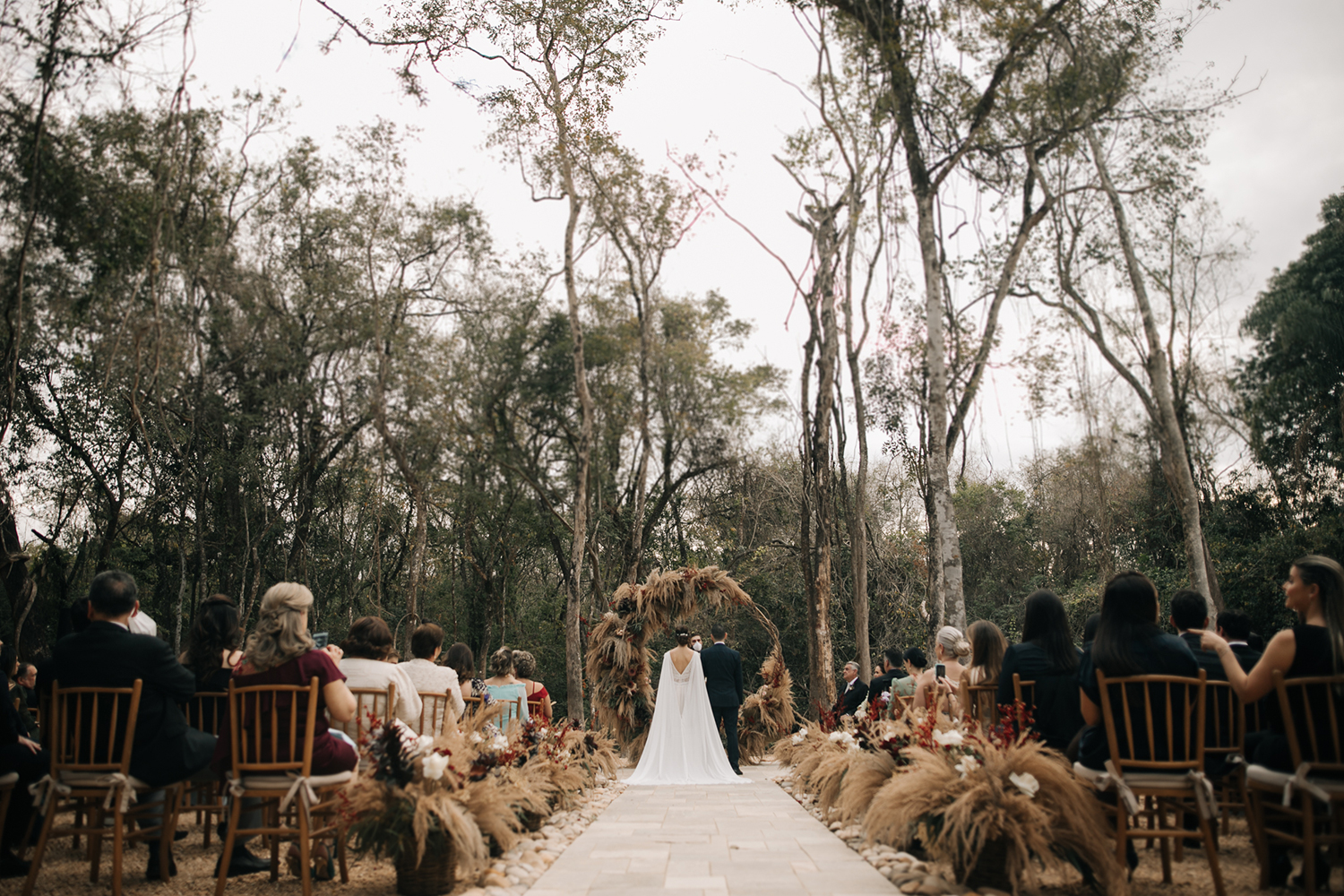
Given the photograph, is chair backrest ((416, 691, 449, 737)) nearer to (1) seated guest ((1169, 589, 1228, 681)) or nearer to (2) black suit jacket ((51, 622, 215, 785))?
(2) black suit jacket ((51, 622, 215, 785))

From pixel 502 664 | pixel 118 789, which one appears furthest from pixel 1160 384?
pixel 118 789

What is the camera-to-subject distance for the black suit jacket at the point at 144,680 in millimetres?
3580

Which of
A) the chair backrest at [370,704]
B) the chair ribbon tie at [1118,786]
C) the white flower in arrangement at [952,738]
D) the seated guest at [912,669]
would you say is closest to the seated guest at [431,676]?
the chair backrest at [370,704]

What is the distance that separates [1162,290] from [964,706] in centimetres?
1476

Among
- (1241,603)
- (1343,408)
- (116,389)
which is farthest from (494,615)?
(1343,408)

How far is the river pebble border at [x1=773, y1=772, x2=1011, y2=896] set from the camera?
3531 mm

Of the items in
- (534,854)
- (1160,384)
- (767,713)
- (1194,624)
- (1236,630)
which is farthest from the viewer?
(1160,384)

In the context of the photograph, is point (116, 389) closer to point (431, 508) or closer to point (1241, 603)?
point (431, 508)

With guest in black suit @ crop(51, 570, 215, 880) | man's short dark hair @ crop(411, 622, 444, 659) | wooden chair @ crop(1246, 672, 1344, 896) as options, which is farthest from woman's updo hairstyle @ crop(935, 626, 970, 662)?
guest in black suit @ crop(51, 570, 215, 880)

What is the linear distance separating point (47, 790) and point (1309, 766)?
4.85 meters

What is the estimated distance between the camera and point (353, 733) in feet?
14.1

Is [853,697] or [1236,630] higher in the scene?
[1236,630]

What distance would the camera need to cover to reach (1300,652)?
3.20 metres

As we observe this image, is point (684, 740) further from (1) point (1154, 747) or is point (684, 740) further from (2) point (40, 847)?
(2) point (40, 847)
